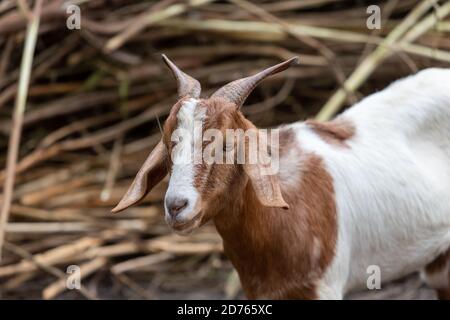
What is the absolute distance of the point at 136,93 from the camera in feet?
15.7

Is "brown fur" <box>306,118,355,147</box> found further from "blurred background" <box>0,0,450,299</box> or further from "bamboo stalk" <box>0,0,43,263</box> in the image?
"bamboo stalk" <box>0,0,43,263</box>

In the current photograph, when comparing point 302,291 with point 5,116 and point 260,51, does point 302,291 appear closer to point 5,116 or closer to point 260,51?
point 260,51

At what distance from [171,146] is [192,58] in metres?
2.30

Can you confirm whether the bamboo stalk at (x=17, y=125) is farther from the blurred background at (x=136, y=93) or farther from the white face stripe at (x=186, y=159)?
the white face stripe at (x=186, y=159)

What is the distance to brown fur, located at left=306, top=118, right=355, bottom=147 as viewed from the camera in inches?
121

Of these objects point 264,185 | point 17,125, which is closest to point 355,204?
point 264,185

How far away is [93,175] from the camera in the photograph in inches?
183

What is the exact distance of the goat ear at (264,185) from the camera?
2490 millimetres

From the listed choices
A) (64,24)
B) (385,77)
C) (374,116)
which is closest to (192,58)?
(64,24)

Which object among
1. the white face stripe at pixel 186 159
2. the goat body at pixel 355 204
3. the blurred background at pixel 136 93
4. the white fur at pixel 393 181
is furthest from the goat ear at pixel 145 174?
the blurred background at pixel 136 93

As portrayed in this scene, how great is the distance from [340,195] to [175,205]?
0.78 metres

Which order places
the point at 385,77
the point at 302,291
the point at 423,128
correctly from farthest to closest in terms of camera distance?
the point at 385,77 < the point at 423,128 < the point at 302,291

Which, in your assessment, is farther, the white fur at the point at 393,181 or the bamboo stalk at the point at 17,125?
the bamboo stalk at the point at 17,125
